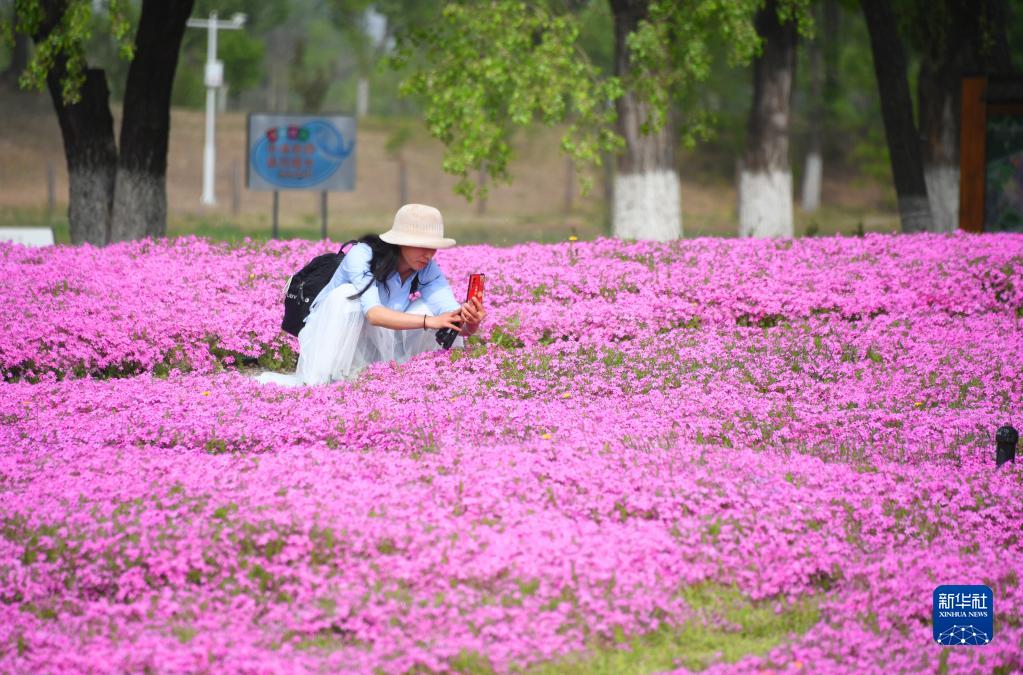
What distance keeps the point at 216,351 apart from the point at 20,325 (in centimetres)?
150

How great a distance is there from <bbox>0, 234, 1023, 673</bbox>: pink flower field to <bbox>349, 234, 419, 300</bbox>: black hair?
662 millimetres

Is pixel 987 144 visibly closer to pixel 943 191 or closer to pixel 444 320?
pixel 943 191

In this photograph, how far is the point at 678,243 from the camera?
14.2 meters

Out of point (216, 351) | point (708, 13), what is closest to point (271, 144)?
point (708, 13)

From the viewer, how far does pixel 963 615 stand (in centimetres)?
541

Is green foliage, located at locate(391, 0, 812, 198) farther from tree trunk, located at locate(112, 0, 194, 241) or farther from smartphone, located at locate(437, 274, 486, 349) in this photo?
smartphone, located at locate(437, 274, 486, 349)

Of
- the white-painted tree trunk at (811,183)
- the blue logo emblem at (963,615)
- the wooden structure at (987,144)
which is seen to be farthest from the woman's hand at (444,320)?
the white-painted tree trunk at (811,183)

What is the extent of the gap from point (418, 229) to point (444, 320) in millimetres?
620

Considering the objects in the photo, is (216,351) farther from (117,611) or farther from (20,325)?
(117,611)

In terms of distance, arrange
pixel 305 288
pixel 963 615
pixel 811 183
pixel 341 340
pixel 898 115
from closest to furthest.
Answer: pixel 963 615
pixel 341 340
pixel 305 288
pixel 898 115
pixel 811 183

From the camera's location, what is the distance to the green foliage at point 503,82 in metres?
18.1

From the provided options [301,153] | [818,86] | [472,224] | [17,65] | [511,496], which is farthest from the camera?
[17,65]

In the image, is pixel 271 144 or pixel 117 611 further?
pixel 271 144

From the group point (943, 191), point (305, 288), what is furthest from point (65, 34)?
point (943, 191)
